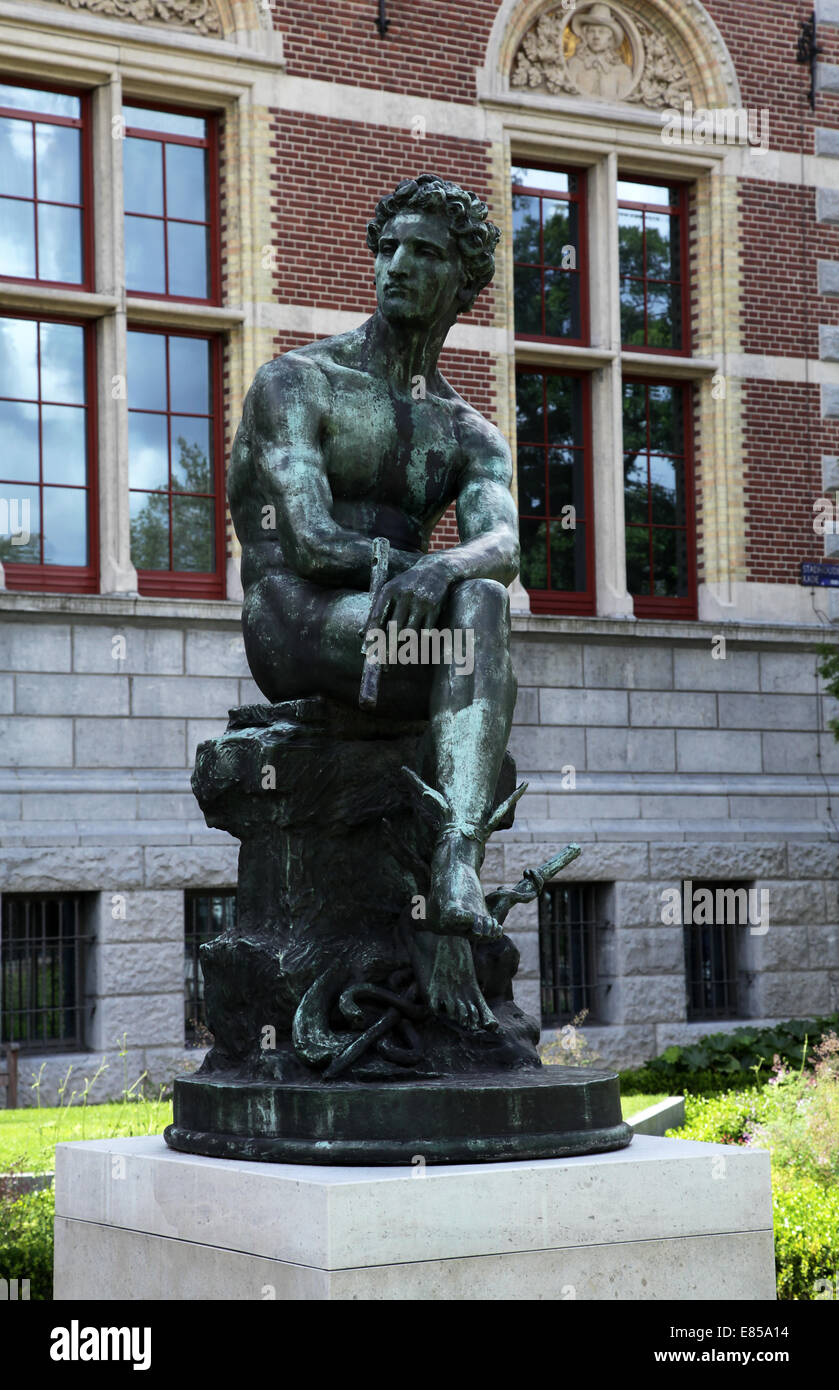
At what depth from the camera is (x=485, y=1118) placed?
5.04 metres

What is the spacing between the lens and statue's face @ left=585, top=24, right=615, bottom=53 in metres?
19.0

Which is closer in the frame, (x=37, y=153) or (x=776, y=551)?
(x=37, y=153)

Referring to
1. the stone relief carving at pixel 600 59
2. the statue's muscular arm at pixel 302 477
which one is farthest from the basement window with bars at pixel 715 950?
the statue's muscular arm at pixel 302 477

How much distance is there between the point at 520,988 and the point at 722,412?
6.22 m

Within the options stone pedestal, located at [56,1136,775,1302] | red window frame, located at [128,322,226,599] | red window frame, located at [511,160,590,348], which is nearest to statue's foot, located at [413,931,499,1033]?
stone pedestal, located at [56,1136,775,1302]

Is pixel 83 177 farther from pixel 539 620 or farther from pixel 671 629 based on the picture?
pixel 671 629

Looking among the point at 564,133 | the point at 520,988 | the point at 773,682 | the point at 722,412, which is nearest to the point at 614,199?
the point at 564,133

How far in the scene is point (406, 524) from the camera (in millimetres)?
6078

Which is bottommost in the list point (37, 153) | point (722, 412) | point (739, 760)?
point (739, 760)

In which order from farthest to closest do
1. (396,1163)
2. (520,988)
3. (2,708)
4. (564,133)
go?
(564,133), (520,988), (2,708), (396,1163)

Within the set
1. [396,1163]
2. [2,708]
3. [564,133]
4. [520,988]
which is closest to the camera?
[396,1163]

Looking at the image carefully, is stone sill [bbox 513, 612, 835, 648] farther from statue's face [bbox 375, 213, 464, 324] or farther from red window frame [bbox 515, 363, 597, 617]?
statue's face [bbox 375, 213, 464, 324]

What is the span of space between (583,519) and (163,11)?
613cm
